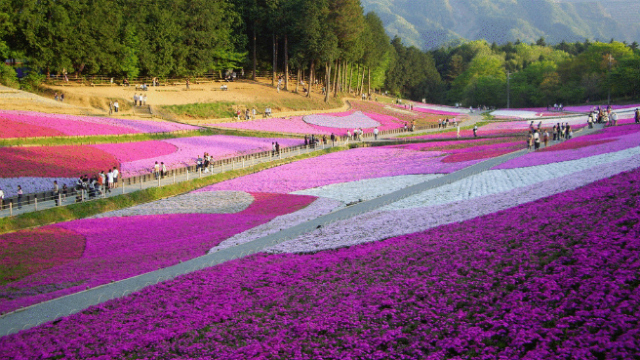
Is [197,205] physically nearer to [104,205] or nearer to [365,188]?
[104,205]

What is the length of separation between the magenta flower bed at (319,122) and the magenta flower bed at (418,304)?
44480mm

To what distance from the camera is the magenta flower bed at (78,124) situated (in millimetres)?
38531

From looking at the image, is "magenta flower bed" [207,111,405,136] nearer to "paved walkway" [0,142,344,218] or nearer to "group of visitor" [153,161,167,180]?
"paved walkway" [0,142,344,218]

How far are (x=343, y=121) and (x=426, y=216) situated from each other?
180 feet

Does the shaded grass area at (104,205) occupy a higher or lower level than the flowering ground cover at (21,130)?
lower

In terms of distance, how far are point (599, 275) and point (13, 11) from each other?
202 ft

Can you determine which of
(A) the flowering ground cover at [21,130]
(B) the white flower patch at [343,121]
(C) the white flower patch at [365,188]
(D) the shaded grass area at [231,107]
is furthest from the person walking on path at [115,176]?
(B) the white flower patch at [343,121]

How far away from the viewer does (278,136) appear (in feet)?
186

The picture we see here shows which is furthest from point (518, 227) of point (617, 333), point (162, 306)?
point (162, 306)

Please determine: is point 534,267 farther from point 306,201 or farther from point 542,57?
point 542,57

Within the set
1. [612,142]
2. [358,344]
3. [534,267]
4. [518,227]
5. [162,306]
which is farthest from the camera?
[612,142]

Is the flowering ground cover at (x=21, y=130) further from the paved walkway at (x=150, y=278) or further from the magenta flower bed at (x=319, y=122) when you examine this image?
the paved walkway at (x=150, y=278)

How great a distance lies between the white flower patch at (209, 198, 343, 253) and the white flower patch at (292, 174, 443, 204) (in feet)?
3.73

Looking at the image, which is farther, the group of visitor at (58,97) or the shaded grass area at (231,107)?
the shaded grass area at (231,107)
